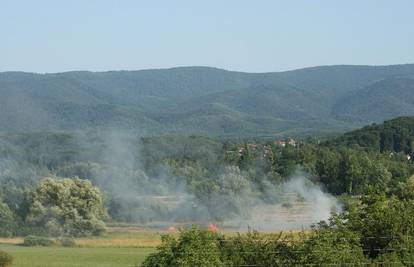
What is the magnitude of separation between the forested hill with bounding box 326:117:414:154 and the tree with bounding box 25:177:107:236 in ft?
193

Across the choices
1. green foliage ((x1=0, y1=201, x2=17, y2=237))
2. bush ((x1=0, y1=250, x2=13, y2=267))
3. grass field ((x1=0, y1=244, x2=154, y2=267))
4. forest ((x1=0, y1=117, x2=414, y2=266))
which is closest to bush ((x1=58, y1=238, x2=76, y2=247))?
grass field ((x1=0, y1=244, x2=154, y2=267))

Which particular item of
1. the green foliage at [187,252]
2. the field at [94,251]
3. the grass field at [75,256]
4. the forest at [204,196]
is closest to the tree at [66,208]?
the forest at [204,196]

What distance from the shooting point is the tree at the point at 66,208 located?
154ft

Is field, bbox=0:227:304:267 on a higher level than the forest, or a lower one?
lower

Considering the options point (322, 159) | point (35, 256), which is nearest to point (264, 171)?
point (322, 159)

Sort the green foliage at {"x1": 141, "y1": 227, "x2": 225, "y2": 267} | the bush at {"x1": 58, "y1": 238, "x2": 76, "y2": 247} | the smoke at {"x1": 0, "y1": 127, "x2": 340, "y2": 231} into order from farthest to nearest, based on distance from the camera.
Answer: the smoke at {"x1": 0, "y1": 127, "x2": 340, "y2": 231} < the bush at {"x1": 58, "y1": 238, "x2": 76, "y2": 247} < the green foliage at {"x1": 141, "y1": 227, "x2": 225, "y2": 267}

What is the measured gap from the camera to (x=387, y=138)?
113625 millimetres

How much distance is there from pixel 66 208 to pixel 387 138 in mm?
71673

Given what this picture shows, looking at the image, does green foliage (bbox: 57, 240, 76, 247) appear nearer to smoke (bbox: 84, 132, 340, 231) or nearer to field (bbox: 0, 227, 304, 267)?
field (bbox: 0, 227, 304, 267)

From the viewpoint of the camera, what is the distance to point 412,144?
108 m

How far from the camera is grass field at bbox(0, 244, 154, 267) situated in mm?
33750

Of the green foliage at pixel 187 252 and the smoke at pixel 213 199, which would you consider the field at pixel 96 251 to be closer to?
the smoke at pixel 213 199

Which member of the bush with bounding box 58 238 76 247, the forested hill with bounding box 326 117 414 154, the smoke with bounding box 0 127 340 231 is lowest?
the bush with bounding box 58 238 76 247

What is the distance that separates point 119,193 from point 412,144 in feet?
190
